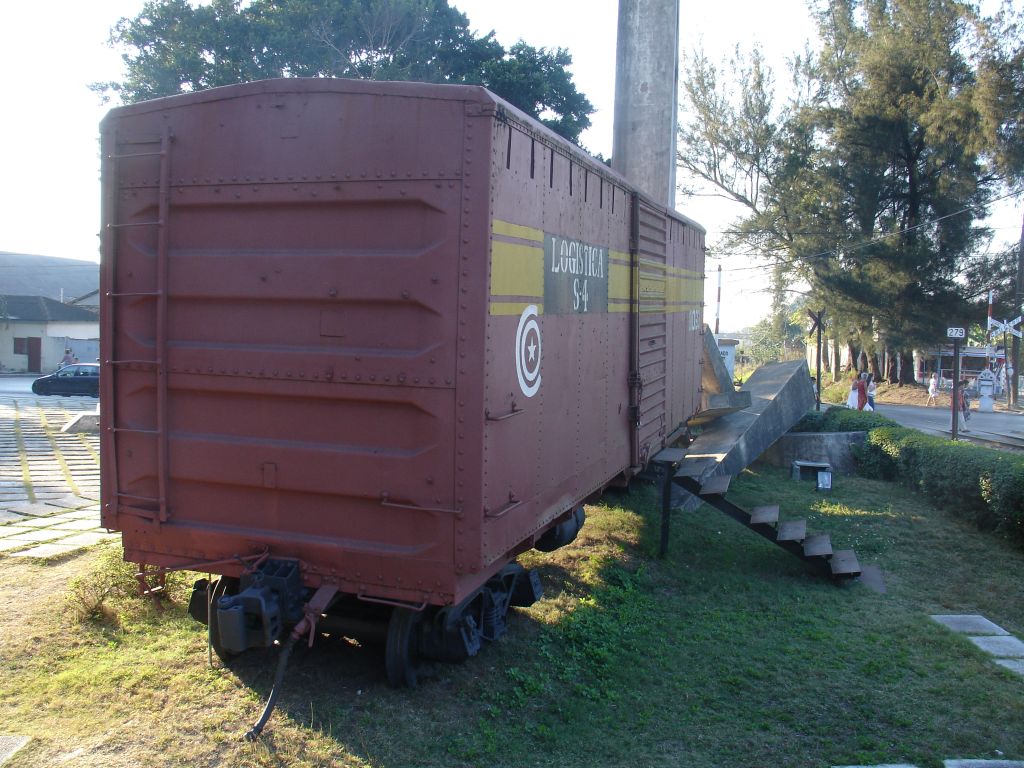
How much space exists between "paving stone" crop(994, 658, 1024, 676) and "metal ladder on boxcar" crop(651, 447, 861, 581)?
A: 1.62 meters

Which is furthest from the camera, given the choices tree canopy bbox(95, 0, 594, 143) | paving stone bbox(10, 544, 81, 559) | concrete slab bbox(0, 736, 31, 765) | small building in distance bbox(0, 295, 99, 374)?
small building in distance bbox(0, 295, 99, 374)

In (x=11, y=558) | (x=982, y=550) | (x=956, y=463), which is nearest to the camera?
(x=11, y=558)

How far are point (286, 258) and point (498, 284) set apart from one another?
108 cm

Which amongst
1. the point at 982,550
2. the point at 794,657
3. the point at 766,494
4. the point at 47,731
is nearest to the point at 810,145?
the point at 766,494

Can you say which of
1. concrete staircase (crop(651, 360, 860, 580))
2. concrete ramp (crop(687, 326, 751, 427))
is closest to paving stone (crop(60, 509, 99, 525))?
concrete staircase (crop(651, 360, 860, 580))

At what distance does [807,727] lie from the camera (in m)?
4.56

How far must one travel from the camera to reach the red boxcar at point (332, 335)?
13.0 feet

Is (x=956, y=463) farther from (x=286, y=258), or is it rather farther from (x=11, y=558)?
(x=11, y=558)

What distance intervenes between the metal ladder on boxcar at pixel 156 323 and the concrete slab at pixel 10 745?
1.18 metres

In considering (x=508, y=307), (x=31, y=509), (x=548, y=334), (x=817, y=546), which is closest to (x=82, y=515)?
(x=31, y=509)

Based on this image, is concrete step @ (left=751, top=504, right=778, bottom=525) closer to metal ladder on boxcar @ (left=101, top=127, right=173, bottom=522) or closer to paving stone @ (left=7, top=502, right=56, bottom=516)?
metal ladder on boxcar @ (left=101, top=127, right=173, bottom=522)

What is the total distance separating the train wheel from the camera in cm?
455

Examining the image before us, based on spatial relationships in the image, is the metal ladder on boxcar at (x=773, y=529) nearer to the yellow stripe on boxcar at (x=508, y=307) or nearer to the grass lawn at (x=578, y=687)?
the grass lawn at (x=578, y=687)

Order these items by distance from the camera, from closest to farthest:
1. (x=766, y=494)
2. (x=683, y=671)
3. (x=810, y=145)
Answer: (x=683, y=671) → (x=766, y=494) → (x=810, y=145)
